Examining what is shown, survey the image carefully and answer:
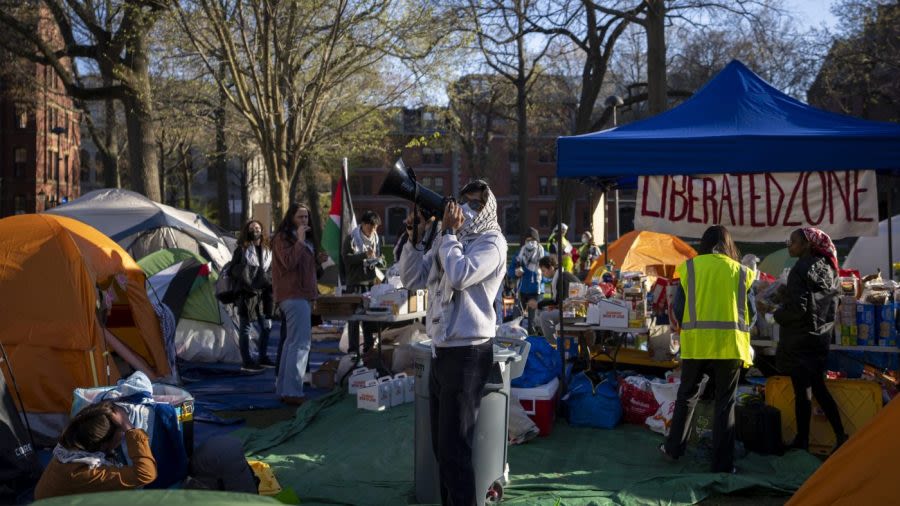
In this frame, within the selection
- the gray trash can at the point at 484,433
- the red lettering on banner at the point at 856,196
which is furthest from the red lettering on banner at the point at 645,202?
the gray trash can at the point at 484,433

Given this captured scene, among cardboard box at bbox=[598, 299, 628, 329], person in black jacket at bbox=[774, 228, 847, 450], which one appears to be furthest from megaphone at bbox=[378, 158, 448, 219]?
cardboard box at bbox=[598, 299, 628, 329]

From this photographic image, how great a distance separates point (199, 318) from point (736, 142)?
23.6 ft

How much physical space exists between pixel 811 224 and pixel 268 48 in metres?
9.71

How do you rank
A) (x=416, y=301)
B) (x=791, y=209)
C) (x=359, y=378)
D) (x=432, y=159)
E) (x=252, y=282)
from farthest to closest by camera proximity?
(x=432, y=159), (x=252, y=282), (x=416, y=301), (x=359, y=378), (x=791, y=209)

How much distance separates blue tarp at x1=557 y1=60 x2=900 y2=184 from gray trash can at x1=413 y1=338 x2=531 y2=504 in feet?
8.30

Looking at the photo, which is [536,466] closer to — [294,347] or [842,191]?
[294,347]

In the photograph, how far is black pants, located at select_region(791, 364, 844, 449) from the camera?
6660 millimetres

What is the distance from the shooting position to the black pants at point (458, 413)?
4.61 m

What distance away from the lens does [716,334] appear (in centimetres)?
624

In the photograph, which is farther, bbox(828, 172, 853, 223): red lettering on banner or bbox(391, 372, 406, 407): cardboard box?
bbox(391, 372, 406, 407): cardboard box

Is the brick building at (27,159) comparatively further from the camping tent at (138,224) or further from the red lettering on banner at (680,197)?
the red lettering on banner at (680,197)

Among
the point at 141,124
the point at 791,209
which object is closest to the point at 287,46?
the point at 141,124

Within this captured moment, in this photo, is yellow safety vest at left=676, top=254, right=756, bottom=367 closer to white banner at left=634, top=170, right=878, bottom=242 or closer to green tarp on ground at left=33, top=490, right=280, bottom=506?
white banner at left=634, top=170, right=878, bottom=242

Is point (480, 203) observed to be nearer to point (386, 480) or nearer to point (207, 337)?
point (386, 480)
